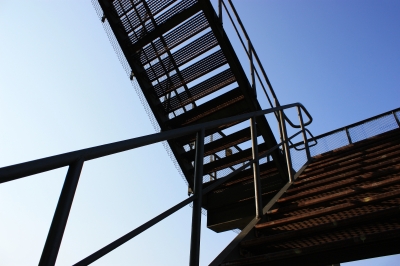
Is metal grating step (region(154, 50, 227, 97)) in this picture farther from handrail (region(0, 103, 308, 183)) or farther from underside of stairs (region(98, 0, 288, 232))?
handrail (region(0, 103, 308, 183))

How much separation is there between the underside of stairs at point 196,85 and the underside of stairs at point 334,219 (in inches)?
51.9

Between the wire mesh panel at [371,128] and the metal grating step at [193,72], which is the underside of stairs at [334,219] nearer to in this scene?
the metal grating step at [193,72]

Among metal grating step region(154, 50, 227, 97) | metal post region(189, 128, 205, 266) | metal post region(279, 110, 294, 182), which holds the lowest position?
metal post region(189, 128, 205, 266)

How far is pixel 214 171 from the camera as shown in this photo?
5.62 metres

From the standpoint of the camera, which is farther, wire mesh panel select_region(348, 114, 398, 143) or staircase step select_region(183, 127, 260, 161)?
wire mesh panel select_region(348, 114, 398, 143)

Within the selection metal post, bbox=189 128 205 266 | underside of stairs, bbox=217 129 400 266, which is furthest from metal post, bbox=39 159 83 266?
underside of stairs, bbox=217 129 400 266

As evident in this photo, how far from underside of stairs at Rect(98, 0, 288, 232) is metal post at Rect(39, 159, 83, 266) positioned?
4004mm

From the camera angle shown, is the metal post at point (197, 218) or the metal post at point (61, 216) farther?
the metal post at point (197, 218)

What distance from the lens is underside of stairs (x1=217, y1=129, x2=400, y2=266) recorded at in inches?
66.5

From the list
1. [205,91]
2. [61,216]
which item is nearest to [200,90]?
[205,91]

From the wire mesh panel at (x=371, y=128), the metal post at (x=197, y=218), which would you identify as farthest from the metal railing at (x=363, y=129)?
the metal post at (x=197, y=218)

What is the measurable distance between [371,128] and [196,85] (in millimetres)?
4943

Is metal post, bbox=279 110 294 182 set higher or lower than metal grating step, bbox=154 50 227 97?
lower

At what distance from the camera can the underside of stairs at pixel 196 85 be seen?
4977 mm
